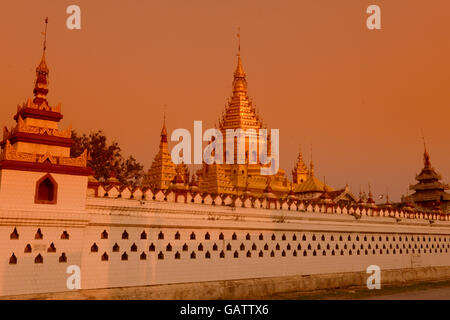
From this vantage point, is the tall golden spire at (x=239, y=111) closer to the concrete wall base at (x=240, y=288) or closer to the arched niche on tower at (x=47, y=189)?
the concrete wall base at (x=240, y=288)

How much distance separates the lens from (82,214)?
18297 mm

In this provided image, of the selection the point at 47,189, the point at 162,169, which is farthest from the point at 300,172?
the point at 47,189

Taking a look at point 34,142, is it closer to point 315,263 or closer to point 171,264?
point 171,264

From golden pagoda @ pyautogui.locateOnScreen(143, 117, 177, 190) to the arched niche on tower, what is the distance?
22.1 metres

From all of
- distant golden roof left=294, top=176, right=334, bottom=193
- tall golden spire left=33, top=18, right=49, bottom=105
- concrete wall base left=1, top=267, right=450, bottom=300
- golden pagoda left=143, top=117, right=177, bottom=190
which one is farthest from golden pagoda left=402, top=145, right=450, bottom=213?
tall golden spire left=33, top=18, right=49, bottom=105

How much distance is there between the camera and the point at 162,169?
41.2 meters

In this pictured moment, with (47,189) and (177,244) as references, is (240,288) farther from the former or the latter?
(47,189)

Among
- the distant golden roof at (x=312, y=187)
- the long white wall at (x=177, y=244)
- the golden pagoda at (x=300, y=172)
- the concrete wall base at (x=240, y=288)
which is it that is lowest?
the concrete wall base at (x=240, y=288)

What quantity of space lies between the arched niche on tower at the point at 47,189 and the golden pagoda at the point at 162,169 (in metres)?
22.1

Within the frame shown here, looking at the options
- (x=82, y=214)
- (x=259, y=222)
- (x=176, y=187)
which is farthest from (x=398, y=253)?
(x=82, y=214)

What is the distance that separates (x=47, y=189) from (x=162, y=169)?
2320cm

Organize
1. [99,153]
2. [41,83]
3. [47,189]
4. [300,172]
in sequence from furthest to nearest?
[300,172]
[99,153]
[41,83]
[47,189]

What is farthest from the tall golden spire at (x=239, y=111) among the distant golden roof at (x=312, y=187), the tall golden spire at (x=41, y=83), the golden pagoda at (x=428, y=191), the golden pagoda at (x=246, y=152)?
the tall golden spire at (x=41, y=83)

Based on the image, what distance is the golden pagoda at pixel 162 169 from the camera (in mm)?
40781
